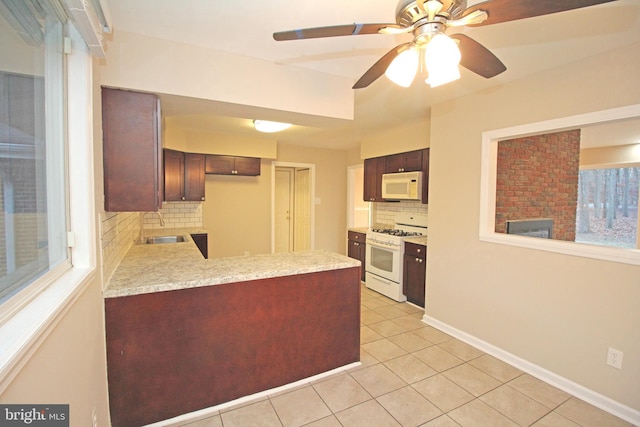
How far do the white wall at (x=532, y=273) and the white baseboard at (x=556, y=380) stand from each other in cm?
3

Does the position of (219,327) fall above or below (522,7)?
below

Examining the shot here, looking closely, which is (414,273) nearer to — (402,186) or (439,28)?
(402,186)

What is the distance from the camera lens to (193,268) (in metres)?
2.12

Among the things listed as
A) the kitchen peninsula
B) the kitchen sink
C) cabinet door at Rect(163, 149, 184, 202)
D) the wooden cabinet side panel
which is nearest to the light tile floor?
the kitchen peninsula

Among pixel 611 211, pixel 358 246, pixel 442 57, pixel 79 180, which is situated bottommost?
pixel 358 246

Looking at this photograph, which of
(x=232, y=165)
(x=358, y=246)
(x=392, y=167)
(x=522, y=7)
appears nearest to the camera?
(x=522, y=7)

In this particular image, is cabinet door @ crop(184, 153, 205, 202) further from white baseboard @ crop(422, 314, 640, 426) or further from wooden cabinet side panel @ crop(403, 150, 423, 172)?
white baseboard @ crop(422, 314, 640, 426)

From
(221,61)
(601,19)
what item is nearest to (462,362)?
(601,19)

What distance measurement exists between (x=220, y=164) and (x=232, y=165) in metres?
0.19

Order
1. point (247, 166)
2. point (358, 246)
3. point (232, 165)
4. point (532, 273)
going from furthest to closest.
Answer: point (358, 246), point (247, 166), point (232, 165), point (532, 273)

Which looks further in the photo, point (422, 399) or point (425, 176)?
point (425, 176)

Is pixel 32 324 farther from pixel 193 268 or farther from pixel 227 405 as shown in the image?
pixel 227 405

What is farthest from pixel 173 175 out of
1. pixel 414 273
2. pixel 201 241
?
pixel 414 273

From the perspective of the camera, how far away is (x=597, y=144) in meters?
5.07
